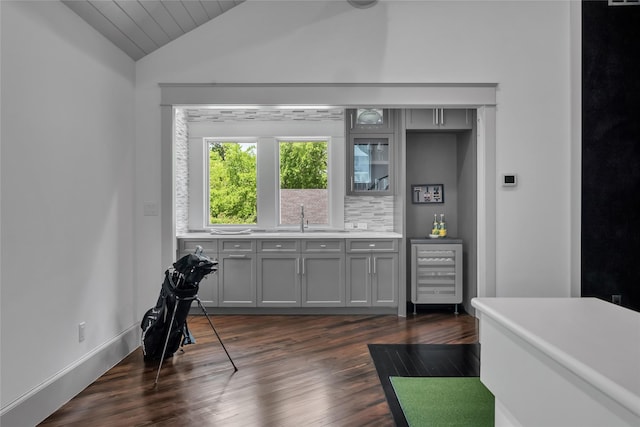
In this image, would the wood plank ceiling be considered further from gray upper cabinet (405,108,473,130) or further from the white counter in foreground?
the white counter in foreground

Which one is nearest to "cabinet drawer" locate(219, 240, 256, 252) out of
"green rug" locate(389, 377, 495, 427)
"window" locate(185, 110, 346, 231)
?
"window" locate(185, 110, 346, 231)

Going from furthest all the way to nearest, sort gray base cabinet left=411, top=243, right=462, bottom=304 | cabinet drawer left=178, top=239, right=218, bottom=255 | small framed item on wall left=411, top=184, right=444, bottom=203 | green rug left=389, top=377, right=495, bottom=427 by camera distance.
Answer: small framed item on wall left=411, top=184, right=444, bottom=203
gray base cabinet left=411, top=243, right=462, bottom=304
cabinet drawer left=178, top=239, right=218, bottom=255
green rug left=389, top=377, right=495, bottom=427

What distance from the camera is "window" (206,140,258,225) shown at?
586 centimetres

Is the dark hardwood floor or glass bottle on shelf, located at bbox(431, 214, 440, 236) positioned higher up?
glass bottle on shelf, located at bbox(431, 214, 440, 236)

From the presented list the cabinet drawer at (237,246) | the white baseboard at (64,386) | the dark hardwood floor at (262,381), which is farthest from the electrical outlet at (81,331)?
the cabinet drawer at (237,246)

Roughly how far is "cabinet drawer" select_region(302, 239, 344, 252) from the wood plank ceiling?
2466 millimetres

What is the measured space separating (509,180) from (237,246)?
289 cm

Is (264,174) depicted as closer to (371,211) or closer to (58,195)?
(371,211)

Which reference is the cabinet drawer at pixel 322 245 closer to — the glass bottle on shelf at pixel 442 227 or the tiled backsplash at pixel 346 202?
the tiled backsplash at pixel 346 202

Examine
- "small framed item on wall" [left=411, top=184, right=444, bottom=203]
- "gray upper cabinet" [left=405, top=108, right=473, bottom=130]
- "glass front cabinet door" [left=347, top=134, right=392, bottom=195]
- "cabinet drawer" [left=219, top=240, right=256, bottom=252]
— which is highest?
"gray upper cabinet" [left=405, top=108, right=473, bottom=130]

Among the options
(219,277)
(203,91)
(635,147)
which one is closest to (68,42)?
(203,91)

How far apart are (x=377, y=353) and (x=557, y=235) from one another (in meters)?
1.96

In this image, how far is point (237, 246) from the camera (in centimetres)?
502

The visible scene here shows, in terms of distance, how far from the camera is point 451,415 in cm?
258
